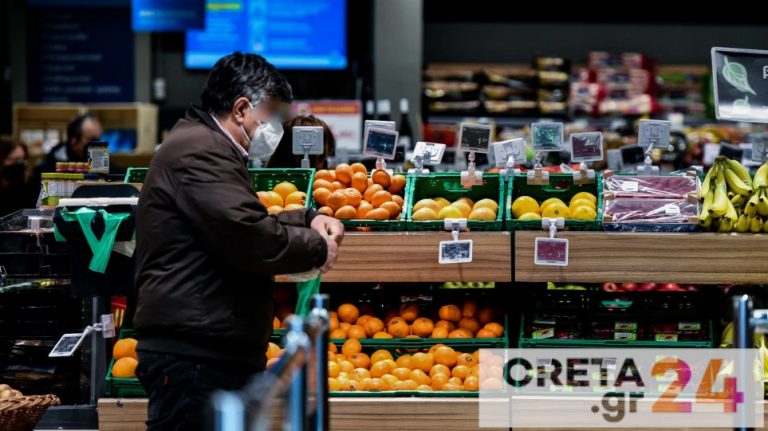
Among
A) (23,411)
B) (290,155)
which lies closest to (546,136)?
(290,155)

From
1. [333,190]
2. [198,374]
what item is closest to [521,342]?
[333,190]

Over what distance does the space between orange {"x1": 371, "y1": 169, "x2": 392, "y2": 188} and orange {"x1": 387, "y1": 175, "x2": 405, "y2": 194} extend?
15 mm

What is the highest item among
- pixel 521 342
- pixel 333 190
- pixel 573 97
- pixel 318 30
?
pixel 318 30

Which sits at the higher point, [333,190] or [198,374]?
[333,190]

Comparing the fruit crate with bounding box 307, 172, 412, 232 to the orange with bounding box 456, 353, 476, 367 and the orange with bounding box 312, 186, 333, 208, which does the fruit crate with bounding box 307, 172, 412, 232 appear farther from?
the orange with bounding box 456, 353, 476, 367

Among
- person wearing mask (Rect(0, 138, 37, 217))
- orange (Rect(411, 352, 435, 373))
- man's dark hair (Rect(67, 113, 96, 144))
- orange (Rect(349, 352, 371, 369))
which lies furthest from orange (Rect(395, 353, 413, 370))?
man's dark hair (Rect(67, 113, 96, 144))

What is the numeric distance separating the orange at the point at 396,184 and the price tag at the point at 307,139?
457mm

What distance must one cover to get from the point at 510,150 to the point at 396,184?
0.55 m

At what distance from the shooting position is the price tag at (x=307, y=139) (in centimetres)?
510

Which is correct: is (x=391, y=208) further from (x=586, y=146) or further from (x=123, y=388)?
(x=123, y=388)

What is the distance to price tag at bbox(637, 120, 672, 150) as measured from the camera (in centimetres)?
503

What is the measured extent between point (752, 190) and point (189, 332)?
2.54 meters

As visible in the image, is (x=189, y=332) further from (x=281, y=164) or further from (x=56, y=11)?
(x=56, y=11)

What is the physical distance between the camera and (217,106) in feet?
11.1
